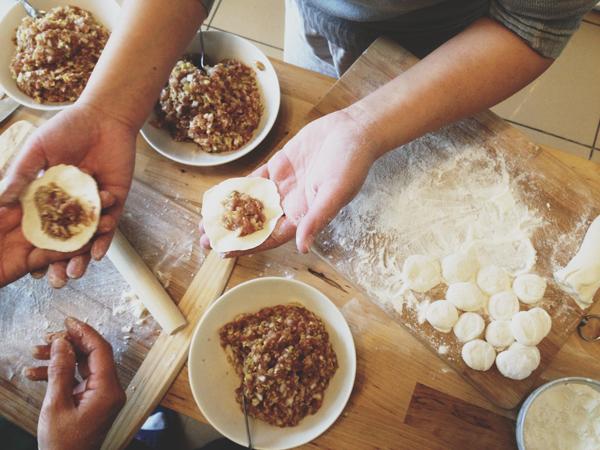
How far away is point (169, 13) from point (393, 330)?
0.81 meters

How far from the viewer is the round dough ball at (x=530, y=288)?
1037 millimetres

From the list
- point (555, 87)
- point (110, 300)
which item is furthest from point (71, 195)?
point (555, 87)

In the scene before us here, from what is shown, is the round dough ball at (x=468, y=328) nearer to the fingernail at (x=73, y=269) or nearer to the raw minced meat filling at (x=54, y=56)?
the fingernail at (x=73, y=269)

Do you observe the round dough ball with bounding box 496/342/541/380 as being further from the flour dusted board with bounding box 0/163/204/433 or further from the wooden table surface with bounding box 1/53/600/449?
the flour dusted board with bounding box 0/163/204/433

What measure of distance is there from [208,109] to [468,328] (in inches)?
29.8

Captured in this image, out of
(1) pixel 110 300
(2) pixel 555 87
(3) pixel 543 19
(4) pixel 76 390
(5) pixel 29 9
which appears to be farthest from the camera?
(2) pixel 555 87

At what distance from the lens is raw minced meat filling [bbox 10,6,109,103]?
3.76 ft

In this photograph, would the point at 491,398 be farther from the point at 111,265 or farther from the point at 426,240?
the point at 111,265

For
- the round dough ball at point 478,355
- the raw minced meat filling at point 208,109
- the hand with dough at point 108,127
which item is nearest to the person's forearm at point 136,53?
the hand with dough at point 108,127

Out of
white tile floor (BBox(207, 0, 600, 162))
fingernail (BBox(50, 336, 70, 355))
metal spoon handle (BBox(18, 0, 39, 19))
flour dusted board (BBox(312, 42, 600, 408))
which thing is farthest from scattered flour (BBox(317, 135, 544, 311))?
white tile floor (BBox(207, 0, 600, 162))

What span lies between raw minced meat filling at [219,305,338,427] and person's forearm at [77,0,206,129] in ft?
1.68

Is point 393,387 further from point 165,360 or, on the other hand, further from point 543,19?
point 543,19

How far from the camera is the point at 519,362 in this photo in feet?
3.22

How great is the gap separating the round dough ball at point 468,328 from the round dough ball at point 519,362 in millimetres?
67
